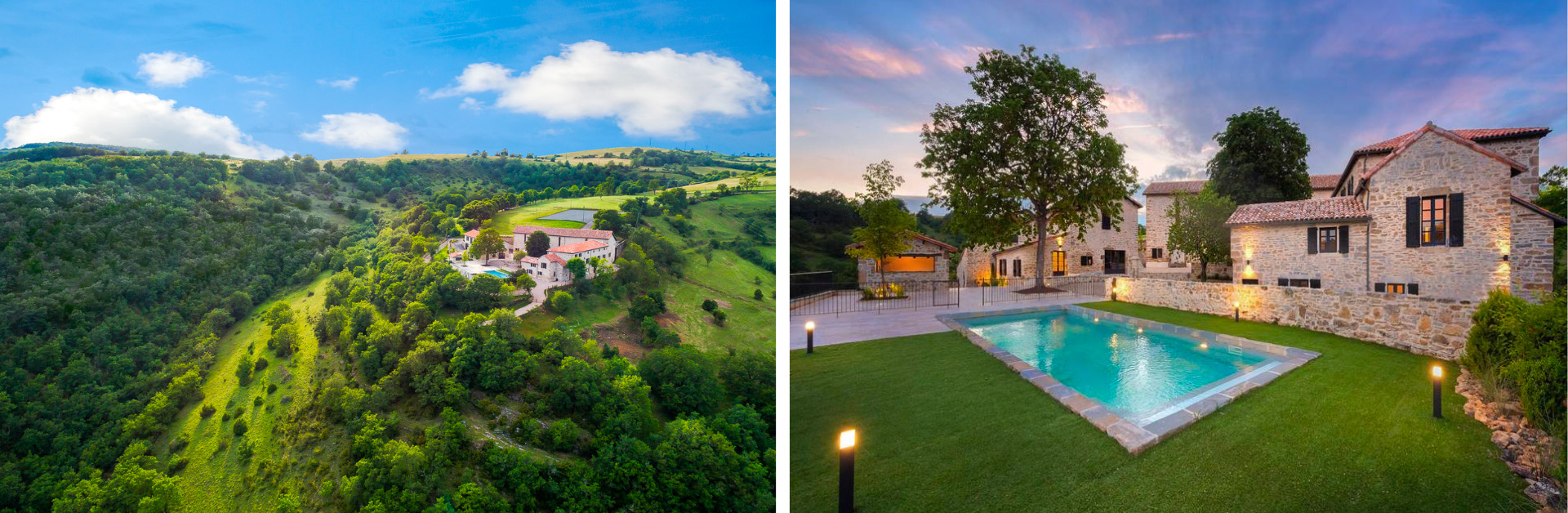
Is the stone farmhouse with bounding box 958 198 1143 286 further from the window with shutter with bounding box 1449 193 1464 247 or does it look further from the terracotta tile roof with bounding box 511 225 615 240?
the terracotta tile roof with bounding box 511 225 615 240

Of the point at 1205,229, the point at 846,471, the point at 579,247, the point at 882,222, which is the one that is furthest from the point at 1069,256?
the point at 846,471

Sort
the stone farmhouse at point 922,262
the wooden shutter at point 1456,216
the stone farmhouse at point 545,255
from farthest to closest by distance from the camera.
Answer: the stone farmhouse at point 922,262
the stone farmhouse at point 545,255
the wooden shutter at point 1456,216

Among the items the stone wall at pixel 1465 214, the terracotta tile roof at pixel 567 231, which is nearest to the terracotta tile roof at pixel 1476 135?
the stone wall at pixel 1465 214

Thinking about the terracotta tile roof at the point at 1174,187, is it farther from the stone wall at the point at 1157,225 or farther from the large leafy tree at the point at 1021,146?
Answer: the large leafy tree at the point at 1021,146

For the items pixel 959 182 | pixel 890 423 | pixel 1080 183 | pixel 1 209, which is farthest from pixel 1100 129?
pixel 1 209

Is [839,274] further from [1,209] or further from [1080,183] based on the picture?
[1,209]

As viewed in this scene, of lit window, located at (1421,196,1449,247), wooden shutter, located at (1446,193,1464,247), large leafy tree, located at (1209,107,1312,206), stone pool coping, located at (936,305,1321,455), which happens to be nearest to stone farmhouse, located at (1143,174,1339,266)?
large leafy tree, located at (1209,107,1312,206)

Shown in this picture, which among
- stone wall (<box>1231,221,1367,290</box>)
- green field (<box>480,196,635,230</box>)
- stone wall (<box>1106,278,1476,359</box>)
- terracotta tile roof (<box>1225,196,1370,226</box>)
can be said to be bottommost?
stone wall (<box>1106,278,1476,359</box>)
